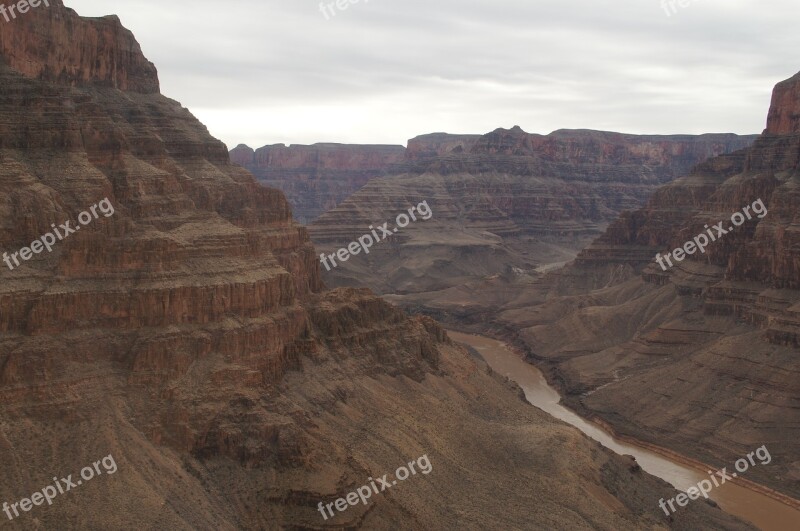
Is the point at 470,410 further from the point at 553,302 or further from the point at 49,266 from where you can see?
the point at 553,302

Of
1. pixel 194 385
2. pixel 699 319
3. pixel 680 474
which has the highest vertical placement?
pixel 194 385

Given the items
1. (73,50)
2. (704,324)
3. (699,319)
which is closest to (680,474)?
(704,324)

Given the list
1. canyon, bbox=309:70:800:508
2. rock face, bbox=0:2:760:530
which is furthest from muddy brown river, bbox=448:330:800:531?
rock face, bbox=0:2:760:530

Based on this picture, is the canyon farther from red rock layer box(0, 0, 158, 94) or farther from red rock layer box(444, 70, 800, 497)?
red rock layer box(0, 0, 158, 94)

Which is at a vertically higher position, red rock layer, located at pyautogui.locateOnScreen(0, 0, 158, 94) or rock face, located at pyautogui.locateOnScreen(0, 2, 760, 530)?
red rock layer, located at pyautogui.locateOnScreen(0, 0, 158, 94)

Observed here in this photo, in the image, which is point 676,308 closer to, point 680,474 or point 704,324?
point 704,324

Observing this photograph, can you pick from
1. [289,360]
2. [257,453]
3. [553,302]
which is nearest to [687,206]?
[553,302]
